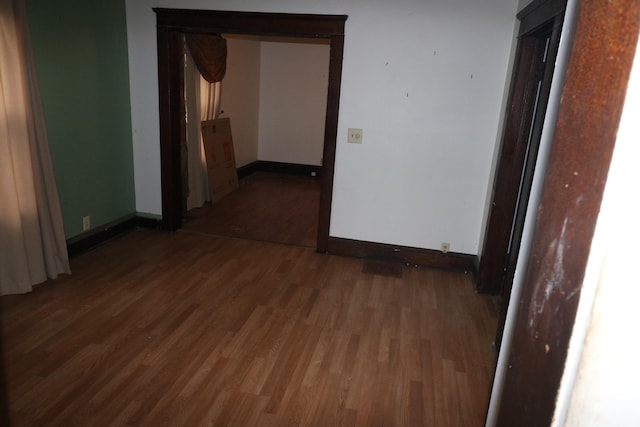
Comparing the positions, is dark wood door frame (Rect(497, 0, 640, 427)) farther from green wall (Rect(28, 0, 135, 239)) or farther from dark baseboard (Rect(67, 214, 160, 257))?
dark baseboard (Rect(67, 214, 160, 257))

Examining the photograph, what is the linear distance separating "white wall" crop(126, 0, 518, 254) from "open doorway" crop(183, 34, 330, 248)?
3.57 feet

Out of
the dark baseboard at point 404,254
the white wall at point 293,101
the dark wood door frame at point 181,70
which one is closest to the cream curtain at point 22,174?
the dark wood door frame at point 181,70

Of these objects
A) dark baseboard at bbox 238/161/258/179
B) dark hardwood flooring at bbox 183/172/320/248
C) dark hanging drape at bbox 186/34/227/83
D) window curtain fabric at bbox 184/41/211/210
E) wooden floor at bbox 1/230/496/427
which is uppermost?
dark hanging drape at bbox 186/34/227/83

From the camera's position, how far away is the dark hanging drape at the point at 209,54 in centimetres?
462

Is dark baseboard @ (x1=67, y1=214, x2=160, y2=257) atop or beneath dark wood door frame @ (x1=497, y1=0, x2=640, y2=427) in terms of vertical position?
beneath

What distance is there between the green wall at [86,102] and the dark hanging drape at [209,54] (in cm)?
84

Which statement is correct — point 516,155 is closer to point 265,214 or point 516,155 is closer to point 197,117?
point 265,214

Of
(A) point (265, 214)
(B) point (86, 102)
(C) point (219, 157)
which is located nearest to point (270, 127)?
(C) point (219, 157)

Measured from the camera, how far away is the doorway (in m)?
2.75

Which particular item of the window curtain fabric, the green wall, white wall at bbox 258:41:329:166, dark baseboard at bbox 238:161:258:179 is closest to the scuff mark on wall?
the green wall

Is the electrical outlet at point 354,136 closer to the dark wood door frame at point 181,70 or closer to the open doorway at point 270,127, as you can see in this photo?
the dark wood door frame at point 181,70

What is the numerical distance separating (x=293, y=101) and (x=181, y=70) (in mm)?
2891

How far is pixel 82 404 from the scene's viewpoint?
1999 mm

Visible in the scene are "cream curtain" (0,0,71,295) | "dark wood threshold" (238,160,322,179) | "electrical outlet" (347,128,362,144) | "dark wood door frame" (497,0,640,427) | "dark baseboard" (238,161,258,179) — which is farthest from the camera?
"dark wood threshold" (238,160,322,179)
